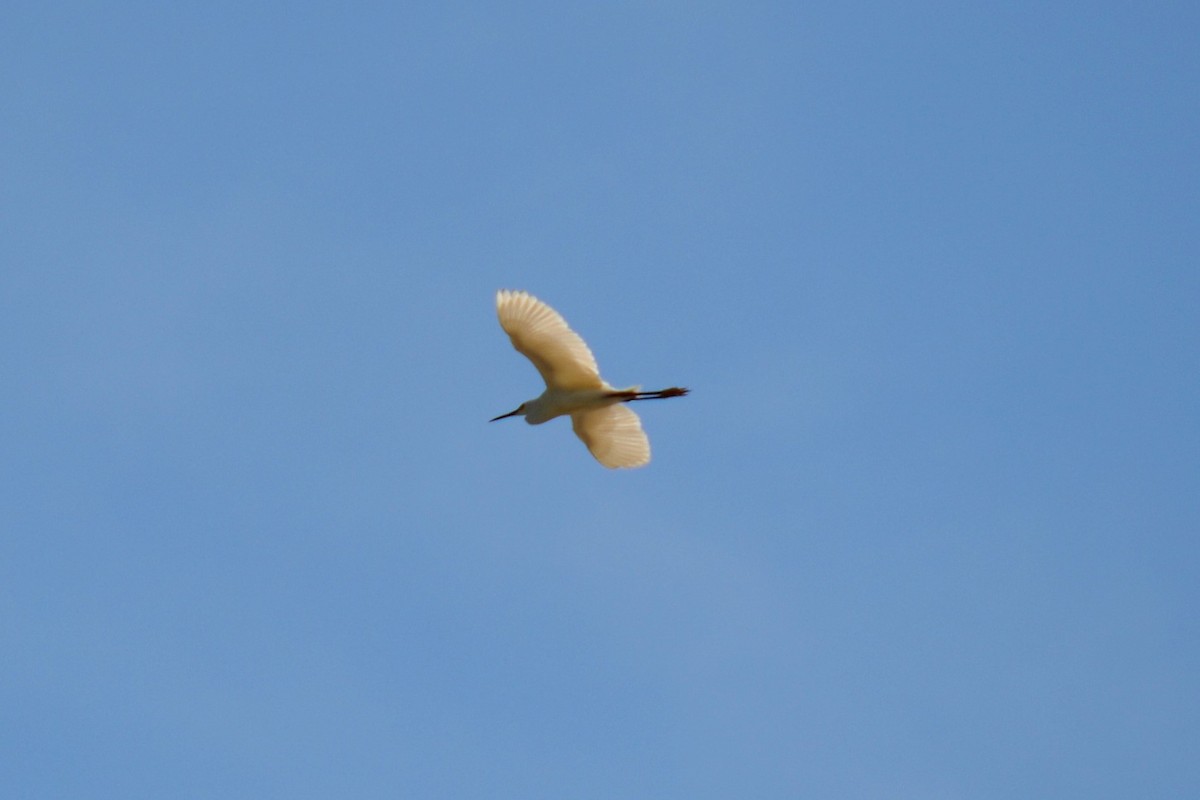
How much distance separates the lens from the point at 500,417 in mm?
20984

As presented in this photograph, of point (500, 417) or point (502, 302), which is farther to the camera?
point (500, 417)

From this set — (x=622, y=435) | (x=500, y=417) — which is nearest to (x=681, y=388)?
(x=622, y=435)

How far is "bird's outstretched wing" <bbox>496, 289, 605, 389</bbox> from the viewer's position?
18703 mm

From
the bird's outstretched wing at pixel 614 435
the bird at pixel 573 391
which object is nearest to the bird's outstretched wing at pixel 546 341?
the bird at pixel 573 391

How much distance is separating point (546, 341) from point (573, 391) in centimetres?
115

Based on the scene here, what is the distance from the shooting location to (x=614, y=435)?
20734 millimetres

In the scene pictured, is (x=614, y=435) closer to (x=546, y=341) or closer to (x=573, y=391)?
(x=573, y=391)

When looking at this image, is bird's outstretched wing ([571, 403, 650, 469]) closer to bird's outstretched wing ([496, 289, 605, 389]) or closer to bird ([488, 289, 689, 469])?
bird ([488, 289, 689, 469])

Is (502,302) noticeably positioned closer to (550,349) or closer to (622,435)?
(550,349)

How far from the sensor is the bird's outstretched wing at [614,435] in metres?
20.5

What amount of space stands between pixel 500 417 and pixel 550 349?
2.10m

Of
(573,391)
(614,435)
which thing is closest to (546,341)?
(573,391)

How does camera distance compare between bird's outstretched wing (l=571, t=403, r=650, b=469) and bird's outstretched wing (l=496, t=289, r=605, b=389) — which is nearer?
bird's outstretched wing (l=496, t=289, r=605, b=389)


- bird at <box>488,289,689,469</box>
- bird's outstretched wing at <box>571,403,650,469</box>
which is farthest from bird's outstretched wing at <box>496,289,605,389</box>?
bird's outstretched wing at <box>571,403,650,469</box>
